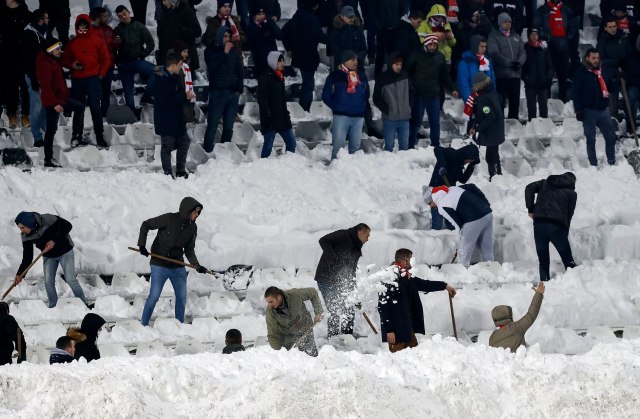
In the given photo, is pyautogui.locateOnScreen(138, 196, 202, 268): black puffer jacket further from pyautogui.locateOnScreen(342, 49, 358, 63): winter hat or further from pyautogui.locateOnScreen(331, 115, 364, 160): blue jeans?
pyautogui.locateOnScreen(342, 49, 358, 63): winter hat

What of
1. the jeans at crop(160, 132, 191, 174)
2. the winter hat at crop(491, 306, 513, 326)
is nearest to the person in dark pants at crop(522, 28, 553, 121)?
the jeans at crop(160, 132, 191, 174)

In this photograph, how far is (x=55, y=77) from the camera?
19.4 metres

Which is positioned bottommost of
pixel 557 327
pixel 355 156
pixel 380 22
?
pixel 557 327

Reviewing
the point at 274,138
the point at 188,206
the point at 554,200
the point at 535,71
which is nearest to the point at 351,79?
the point at 274,138

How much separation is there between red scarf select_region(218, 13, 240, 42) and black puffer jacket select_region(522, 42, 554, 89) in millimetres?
3744

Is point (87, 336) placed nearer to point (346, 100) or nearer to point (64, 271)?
point (64, 271)

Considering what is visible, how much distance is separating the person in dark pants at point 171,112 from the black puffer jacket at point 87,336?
4.80 meters

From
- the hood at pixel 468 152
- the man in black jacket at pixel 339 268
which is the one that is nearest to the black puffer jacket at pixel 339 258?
the man in black jacket at pixel 339 268

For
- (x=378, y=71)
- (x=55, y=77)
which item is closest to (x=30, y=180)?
(x=55, y=77)

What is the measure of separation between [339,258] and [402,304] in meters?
1.21

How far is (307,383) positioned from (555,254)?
21.0 ft

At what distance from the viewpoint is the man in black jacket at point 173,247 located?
16547 millimetres

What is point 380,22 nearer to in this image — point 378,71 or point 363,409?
point 378,71

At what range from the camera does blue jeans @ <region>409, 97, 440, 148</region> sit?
2100 cm
